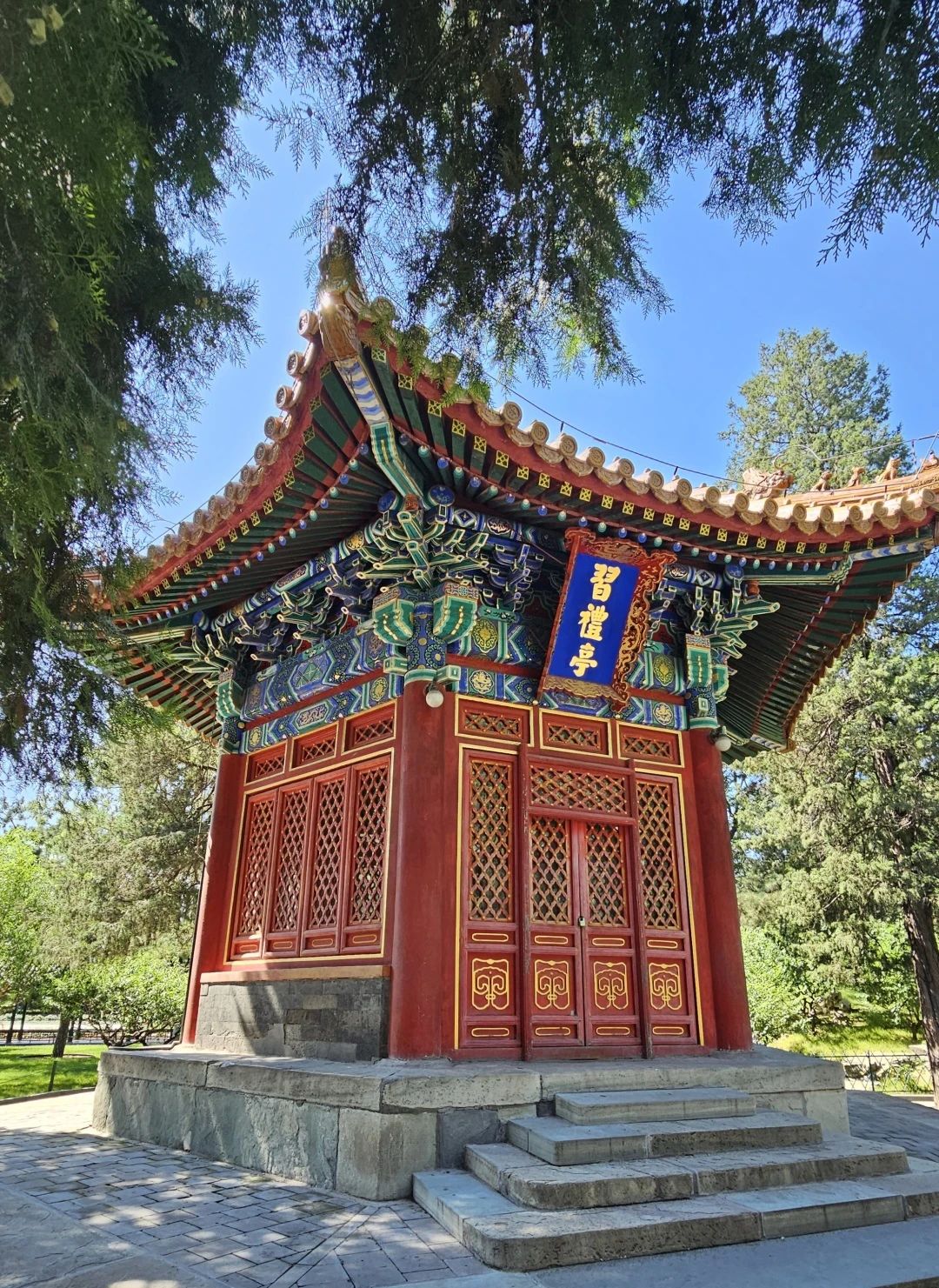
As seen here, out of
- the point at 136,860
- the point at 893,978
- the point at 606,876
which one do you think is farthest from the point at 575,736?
the point at 893,978

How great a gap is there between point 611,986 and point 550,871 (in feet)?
3.05

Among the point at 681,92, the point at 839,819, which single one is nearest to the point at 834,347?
the point at 839,819

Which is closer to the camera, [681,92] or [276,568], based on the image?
[681,92]

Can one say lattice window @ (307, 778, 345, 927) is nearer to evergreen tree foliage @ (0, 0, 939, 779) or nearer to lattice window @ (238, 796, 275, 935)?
lattice window @ (238, 796, 275, 935)

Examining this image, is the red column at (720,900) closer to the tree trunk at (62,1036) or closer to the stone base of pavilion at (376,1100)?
the stone base of pavilion at (376,1100)

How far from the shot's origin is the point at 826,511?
6375 mm

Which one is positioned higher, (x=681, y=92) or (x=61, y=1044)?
(x=681, y=92)

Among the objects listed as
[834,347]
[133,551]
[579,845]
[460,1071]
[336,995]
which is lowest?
[460,1071]

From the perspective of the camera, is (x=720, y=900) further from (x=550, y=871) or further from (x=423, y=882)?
(x=423, y=882)

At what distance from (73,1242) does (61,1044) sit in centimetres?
1910

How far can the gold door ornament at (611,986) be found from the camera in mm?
6191

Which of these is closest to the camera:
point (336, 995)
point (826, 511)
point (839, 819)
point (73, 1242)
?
point (73, 1242)

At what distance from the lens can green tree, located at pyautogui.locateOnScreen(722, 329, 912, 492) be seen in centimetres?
2161

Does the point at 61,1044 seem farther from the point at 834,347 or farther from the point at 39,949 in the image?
the point at 834,347
